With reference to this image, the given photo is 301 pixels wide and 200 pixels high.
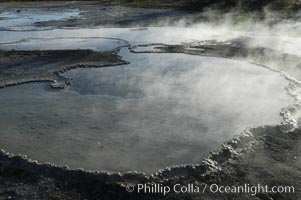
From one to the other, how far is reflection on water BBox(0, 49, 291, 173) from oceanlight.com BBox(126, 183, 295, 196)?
0.66 m

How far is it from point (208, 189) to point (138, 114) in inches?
166

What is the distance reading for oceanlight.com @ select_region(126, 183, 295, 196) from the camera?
655cm

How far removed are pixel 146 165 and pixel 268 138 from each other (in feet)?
11.3

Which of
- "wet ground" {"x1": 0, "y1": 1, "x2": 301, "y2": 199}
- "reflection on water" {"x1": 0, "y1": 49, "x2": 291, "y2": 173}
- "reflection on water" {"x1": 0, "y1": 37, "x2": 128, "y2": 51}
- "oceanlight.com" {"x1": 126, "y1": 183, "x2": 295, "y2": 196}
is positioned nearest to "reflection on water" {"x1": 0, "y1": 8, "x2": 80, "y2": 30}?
"reflection on water" {"x1": 0, "y1": 37, "x2": 128, "y2": 51}

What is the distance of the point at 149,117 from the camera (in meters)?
10.1

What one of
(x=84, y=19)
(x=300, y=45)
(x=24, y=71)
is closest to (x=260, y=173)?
(x=24, y=71)

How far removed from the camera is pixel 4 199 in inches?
Result: 259

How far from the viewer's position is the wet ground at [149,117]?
23.6 feet

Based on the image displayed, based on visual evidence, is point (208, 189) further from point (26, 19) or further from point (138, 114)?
point (26, 19)

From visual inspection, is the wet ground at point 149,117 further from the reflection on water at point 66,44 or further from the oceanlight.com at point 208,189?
the reflection on water at point 66,44

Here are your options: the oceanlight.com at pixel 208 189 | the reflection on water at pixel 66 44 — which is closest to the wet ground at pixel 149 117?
A: the oceanlight.com at pixel 208 189

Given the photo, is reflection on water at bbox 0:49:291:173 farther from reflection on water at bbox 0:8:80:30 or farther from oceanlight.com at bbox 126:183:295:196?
reflection on water at bbox 0:8:80:30

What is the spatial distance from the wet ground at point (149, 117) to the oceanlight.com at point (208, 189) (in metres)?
0.16

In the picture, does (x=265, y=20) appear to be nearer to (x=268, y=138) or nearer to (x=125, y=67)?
(x=125, y=67)
